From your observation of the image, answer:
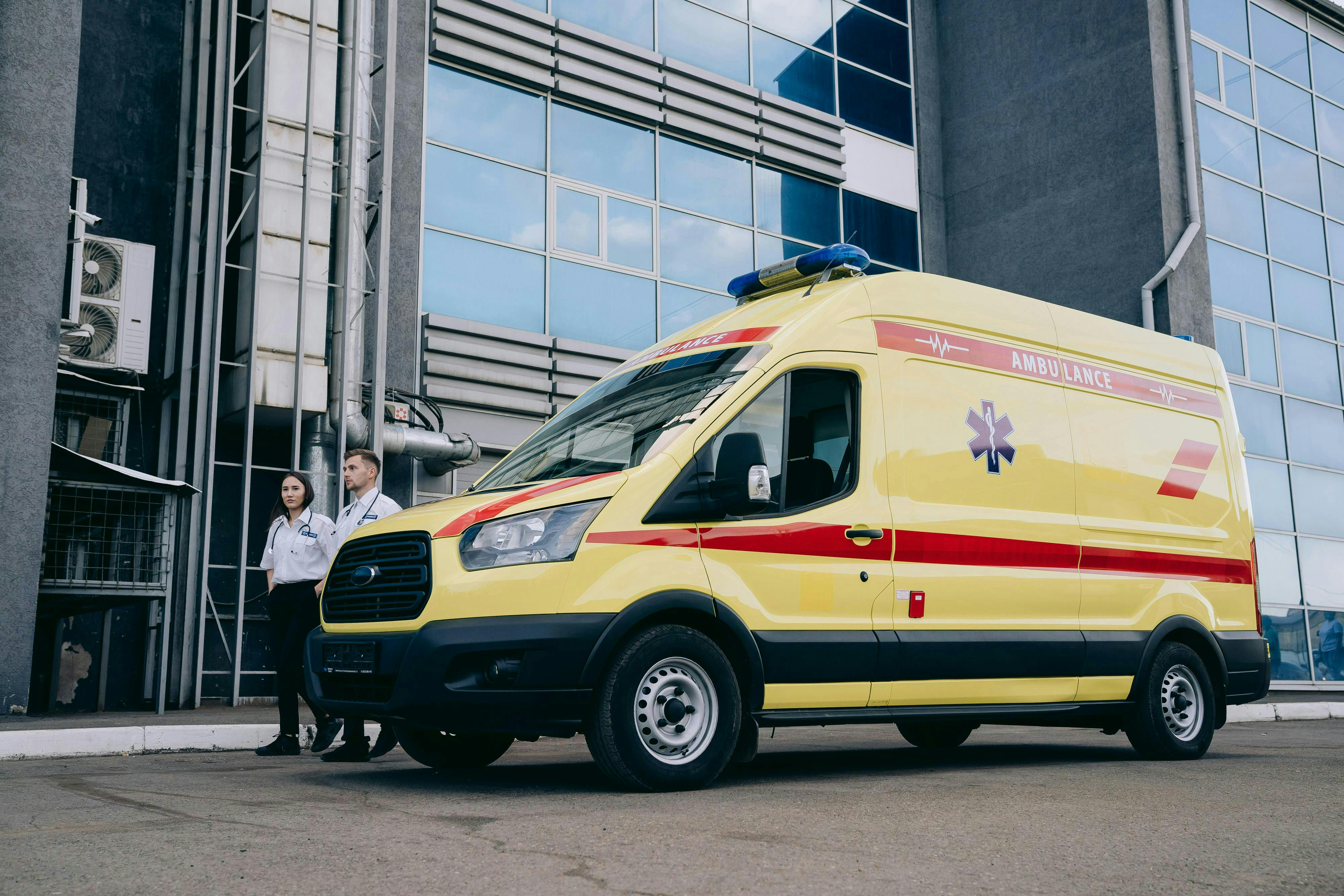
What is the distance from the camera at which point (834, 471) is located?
5859 millimetres

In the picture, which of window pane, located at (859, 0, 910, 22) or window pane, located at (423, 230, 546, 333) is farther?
window pane, located at (859, 0, 910, 22)

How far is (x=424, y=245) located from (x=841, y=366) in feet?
29.9

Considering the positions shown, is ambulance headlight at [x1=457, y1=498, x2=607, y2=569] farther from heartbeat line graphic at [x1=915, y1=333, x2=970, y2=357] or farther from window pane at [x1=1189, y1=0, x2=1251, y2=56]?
window pane at [x1=1189, y1=0, x2=1251, y2=56]

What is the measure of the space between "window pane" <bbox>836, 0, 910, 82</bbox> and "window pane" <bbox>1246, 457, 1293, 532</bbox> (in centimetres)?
884

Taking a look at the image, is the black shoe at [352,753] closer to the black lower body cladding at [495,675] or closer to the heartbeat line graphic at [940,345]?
the black lower body cladding at [495,675]

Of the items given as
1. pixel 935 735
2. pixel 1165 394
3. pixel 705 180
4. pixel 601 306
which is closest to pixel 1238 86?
pixel 705 180

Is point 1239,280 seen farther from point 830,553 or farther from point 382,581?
point 382,581

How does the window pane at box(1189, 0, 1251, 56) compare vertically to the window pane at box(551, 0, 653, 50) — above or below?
above

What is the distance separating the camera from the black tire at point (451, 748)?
5.93m

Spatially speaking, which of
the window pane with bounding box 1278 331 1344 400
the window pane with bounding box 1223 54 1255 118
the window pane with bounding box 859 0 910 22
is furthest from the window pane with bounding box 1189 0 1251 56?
the window pane with bounding box 1278 331 1344 400

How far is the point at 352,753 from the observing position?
642 cm

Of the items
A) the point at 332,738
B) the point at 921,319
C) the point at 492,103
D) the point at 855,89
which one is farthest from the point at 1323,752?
the point at 855,89

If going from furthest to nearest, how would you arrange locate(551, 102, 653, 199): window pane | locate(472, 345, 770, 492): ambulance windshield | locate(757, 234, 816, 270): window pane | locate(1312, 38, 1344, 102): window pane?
locate(1312, 38, 1344, 102): window pane → locate(757, 234, 816, 270): window pane → locate(551, 102, 653, 199): window pane → locate(472, 345, 770, 492): ambulance windshield

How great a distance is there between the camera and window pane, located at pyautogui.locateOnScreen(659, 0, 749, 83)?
16641 mm
